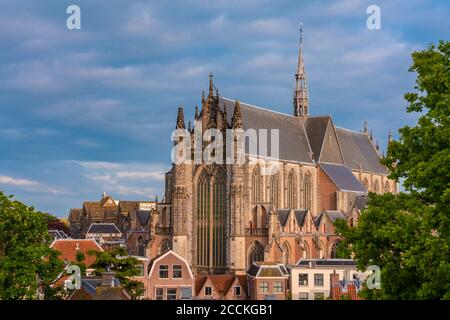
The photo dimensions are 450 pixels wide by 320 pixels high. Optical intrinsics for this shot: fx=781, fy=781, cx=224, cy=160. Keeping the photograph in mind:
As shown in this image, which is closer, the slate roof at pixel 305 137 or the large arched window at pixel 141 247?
the large arched window at pixel 141 247

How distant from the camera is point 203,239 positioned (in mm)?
90125

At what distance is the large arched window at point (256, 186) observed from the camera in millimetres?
93250

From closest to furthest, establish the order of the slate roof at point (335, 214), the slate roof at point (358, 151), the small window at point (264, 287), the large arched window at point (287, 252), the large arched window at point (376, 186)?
the small window at point (264, 287) < the large arched window at point (287, 252) < the slate roof at point (335, 214) < the slate roof at point (358, 151) < the large arched window at point (376, 186)

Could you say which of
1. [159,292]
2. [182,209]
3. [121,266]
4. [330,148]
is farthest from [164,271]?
[330,148]

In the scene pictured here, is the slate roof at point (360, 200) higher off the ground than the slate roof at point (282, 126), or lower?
lower

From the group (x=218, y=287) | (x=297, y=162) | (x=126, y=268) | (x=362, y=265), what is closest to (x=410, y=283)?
(x=362, y=265)

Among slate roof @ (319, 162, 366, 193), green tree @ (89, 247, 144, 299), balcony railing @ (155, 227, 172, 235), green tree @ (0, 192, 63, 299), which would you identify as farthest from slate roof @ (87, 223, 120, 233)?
green tree @ (0, 192, 63, 299)

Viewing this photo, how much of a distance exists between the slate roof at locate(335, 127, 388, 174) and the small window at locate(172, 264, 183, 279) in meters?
59.9

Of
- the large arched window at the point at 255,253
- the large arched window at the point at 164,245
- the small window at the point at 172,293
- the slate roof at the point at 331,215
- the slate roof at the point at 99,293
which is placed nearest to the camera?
the slate roof at the point at 99,293

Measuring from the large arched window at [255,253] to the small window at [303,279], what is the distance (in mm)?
21121

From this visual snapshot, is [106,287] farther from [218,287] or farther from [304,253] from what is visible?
[304,253]

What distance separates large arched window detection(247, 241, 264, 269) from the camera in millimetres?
87500

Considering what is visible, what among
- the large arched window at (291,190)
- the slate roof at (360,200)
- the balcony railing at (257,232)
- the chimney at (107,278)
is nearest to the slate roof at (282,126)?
the large arched window at (291,190)

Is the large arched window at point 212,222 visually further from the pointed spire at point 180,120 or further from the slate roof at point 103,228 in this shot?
the slate roof at point 103,228
